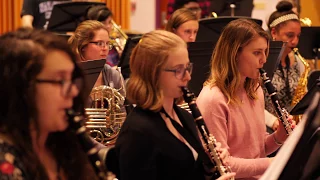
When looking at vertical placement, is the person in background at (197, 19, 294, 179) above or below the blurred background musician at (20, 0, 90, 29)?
above

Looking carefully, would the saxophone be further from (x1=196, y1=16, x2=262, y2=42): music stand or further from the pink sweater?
the pink sweater

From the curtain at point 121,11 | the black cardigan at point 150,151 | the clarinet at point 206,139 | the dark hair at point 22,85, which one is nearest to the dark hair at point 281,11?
the clarinet at point 206,139

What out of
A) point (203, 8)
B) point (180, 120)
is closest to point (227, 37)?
point (180, 120)

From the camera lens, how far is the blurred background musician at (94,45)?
3.38 m

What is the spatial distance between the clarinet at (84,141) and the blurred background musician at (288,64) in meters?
2.45

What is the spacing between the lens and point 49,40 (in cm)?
140

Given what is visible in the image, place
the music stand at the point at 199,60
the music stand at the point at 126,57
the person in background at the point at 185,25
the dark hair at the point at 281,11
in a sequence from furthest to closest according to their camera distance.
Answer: the person in background at the point at 185,25 → the dark hair at the point at 281,11 → the music stand at the point at 126,57 → the music stand at the point at 199,60

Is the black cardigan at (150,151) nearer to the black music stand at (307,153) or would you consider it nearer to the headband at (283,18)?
the black music stand at (307,153)

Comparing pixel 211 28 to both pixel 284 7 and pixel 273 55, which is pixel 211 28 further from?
pixel 273 55

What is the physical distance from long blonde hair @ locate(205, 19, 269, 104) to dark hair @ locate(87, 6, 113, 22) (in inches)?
88.5

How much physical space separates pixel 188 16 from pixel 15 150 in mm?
3022

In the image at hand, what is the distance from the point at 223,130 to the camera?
91.4 inches

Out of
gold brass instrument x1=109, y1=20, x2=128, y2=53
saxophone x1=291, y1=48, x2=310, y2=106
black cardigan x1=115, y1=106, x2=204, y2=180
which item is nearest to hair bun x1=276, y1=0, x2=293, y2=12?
saxophone x1=291, y1=48, x2=310, y2=106

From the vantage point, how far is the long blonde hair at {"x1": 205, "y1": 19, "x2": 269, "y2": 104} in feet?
7.90
